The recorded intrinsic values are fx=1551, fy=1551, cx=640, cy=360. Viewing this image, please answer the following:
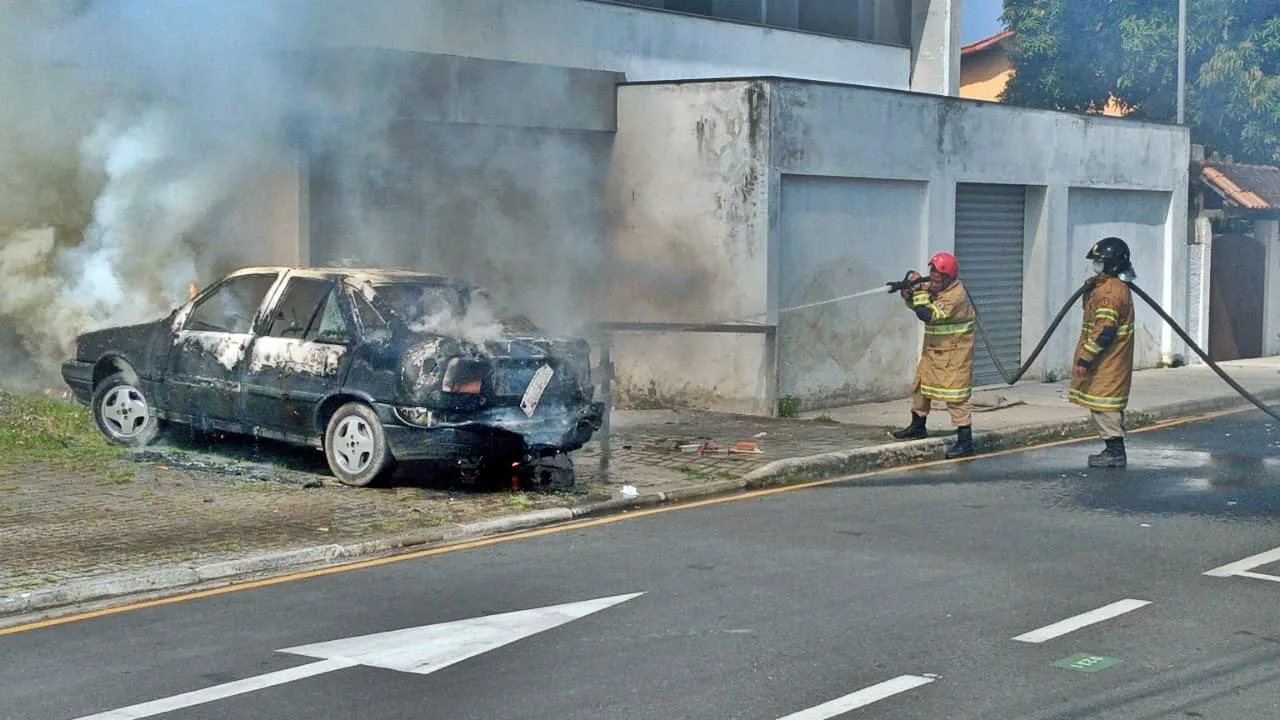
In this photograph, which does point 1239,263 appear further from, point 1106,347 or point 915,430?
point 1106,347

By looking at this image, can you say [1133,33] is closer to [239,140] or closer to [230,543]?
[239,140]

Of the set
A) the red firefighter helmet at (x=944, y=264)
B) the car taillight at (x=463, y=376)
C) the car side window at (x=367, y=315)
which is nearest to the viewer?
the car taillight at (x=463, y=376)

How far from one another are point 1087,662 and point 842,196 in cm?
1001

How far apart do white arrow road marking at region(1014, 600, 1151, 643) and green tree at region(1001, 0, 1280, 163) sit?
67.3ft

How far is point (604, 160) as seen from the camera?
15539 mm

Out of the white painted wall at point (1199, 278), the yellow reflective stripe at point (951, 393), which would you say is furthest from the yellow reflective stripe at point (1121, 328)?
the white painted wall at point (1199, 278)

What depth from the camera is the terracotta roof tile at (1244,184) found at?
22219 millimetres

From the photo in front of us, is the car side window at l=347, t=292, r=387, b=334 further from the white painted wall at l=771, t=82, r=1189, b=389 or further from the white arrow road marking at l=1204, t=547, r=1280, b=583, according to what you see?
the white painted wall at l=771, t=82, r=1189, b=389

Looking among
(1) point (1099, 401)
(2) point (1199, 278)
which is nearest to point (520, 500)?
(1) point (1099, 401)

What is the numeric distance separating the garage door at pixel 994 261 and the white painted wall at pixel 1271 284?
609cm

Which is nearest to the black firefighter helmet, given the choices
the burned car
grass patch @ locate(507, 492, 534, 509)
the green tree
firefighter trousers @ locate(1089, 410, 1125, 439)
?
firefighter trousers @ locate(1089, 410, 1125, 439)

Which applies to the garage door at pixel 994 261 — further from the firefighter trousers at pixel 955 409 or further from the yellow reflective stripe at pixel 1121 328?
the yellow reflective stripe at pixel 1121 328

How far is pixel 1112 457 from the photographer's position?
12000 mm

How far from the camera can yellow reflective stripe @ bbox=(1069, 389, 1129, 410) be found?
11.9 meters
